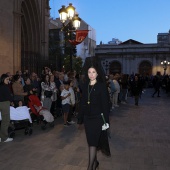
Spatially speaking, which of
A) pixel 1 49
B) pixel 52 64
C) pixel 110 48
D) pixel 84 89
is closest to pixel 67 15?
pixel 1 49

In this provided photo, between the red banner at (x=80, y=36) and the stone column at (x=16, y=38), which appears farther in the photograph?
the stone column at (x=16, y=38)

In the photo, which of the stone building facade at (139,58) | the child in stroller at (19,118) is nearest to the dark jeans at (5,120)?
the child in stroller at (19,118)

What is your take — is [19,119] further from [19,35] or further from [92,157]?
[19,35]

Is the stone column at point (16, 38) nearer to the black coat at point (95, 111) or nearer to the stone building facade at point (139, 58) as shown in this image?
the black coat at point (95, 111)

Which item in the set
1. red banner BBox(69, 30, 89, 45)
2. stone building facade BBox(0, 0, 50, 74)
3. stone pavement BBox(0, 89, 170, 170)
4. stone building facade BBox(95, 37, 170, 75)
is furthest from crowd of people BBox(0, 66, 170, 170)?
stone building facade BBox(95, 37, 170, 75)

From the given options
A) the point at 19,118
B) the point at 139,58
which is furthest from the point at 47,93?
the point at 139,58

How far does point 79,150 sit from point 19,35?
36.2 feet

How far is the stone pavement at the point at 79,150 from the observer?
5922mm

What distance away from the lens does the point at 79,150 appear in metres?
7.05

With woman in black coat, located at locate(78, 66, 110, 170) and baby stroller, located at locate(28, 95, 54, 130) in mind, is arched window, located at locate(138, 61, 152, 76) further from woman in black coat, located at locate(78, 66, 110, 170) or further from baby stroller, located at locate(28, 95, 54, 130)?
woman in black coat, located at locate(78, 66, 110, 170)

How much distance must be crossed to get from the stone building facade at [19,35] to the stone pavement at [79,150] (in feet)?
21.1

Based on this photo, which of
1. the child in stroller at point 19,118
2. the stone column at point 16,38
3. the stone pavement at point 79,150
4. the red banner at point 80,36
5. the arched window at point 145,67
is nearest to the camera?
the stone pavement at point 79,150

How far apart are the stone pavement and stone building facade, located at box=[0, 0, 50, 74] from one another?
6.43 meters

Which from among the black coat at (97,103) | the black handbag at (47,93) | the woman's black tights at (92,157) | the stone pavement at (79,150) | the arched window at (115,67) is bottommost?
the stone pavement at (79,150)
